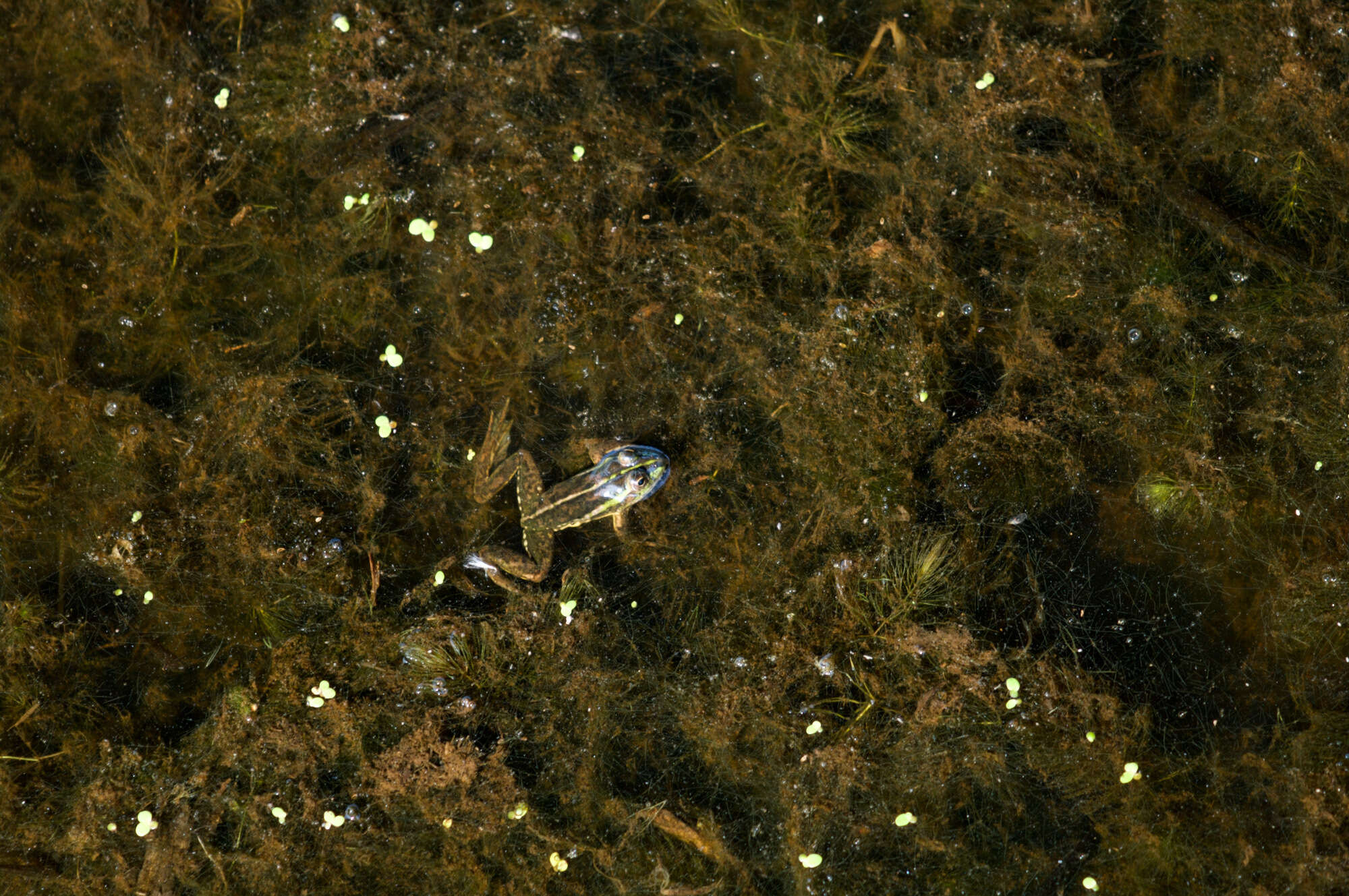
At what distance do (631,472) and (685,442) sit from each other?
1.16ft

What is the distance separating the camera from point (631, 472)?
4113 millimetres

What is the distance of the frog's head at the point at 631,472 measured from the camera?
13.5 feet

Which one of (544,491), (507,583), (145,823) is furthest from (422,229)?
(145,823)

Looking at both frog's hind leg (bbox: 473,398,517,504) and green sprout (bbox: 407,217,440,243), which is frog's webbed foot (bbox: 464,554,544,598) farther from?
green sprout (bbox: 407,217,440,243)

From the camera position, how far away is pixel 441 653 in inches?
168

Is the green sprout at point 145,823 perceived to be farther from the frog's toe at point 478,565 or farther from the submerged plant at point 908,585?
the submerged plant at point 908,585

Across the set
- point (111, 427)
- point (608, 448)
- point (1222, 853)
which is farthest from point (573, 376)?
point (1222, 853)

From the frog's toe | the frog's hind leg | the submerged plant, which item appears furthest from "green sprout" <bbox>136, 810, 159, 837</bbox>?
the submerged plant

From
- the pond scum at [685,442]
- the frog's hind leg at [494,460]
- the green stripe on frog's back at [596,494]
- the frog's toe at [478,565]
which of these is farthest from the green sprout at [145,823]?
the green stripe on frog's back at [596,494]

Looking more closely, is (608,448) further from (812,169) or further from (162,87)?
(162,87)

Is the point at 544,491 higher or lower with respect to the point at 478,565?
higher

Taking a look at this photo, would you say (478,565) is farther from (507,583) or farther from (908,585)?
(908,585)

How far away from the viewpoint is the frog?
4145mm

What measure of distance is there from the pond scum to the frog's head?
150 mm
